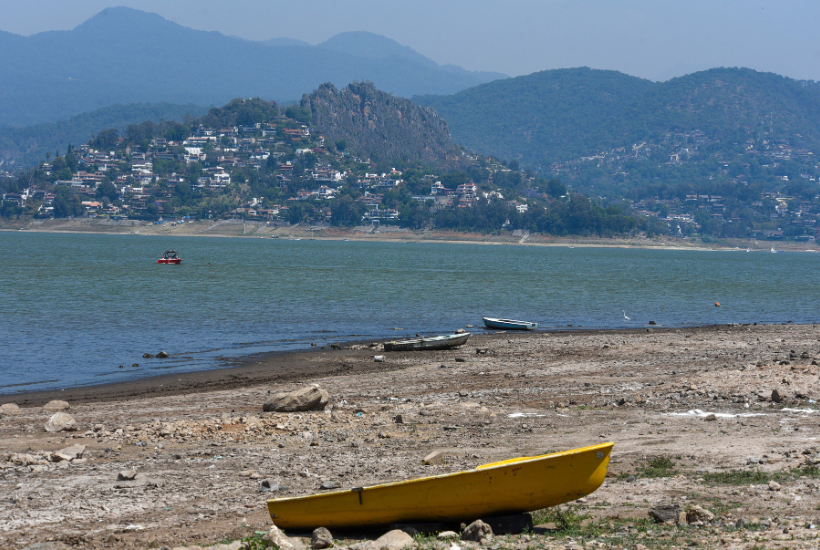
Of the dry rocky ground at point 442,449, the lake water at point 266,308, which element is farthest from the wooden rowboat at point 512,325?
the dry rocky ground at point 442,449

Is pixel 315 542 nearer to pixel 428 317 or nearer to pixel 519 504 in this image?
pixel 519 504

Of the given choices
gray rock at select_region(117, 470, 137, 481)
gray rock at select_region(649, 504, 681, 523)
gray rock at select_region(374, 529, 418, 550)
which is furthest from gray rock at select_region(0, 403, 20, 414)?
gray rock at select_region(649, 504, 681, 523)

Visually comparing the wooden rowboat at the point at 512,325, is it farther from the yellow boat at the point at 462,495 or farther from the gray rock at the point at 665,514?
the yellow boat at the point at 462,495

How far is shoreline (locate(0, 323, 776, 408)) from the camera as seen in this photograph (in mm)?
19562

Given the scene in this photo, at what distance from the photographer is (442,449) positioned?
482 inches

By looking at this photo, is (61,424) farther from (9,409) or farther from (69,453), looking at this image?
(9,409)

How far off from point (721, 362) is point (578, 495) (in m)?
16.8

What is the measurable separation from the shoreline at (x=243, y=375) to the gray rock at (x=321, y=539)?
40.1ft

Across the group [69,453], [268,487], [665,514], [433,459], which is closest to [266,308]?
[69,453]

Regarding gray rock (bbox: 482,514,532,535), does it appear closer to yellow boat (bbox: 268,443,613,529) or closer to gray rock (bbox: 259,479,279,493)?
yellow boat (bbox: 268,443,613,529)

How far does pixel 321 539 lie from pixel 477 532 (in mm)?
1758

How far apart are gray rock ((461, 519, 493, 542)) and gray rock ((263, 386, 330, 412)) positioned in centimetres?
809

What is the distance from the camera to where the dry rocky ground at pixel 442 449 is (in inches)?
339

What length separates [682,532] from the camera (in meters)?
8.12
